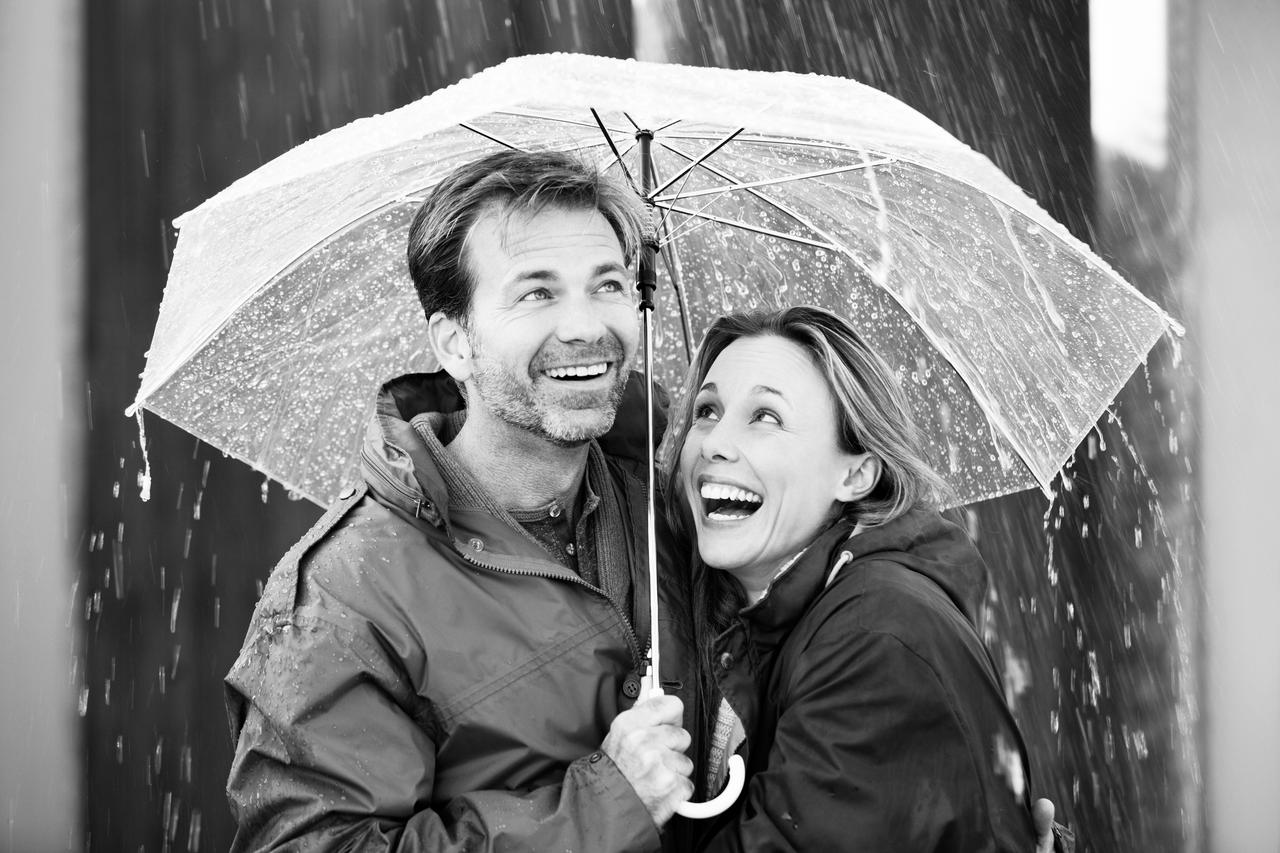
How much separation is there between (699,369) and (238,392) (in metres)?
1.02

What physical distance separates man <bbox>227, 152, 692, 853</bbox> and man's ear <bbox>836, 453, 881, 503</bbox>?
17.4 inches

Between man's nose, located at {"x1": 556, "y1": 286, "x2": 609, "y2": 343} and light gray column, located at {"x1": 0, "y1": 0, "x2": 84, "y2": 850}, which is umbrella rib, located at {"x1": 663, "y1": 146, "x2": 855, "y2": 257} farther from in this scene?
light gray column, located at {"x1": 0, "y1": 0, "x2": 84, "y2": 850}

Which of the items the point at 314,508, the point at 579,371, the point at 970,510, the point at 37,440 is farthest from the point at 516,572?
the point at 970,510

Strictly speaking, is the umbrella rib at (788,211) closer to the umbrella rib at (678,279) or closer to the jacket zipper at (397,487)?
the umbrella rib at (678,279)

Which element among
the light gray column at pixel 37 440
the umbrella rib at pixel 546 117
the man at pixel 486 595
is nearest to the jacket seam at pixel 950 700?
the man at pixel 486 595

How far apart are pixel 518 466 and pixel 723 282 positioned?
0.81 meters

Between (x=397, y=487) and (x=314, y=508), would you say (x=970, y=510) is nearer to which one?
(x=314, y=508)

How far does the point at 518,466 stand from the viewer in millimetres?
2789

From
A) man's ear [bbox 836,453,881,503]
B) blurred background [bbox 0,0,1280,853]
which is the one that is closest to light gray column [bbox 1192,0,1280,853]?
blurred background [bbox 0,0,1280,853]

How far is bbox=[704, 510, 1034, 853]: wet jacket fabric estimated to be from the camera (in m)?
2.17

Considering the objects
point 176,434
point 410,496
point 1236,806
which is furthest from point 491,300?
point 1236,806

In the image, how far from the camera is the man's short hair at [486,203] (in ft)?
9.34

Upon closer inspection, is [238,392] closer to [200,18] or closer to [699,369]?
[699,369]

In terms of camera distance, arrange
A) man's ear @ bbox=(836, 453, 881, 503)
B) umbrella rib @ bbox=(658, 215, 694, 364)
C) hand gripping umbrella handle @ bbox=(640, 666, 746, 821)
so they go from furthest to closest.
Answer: umbrella rib @ bbox=(658, 215, 694, 364) < man's ear @ bbox=(836, 453, 881, 503) < hand gripping umbrella handle @ bbox=(640, 666, 746, 821)
